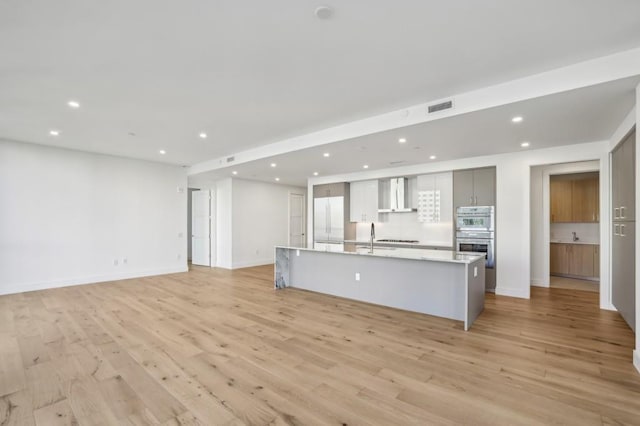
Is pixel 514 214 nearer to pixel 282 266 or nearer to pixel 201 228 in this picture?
pixel 282 266

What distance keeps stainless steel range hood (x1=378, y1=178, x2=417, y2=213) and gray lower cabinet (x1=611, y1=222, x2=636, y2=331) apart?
139 inches

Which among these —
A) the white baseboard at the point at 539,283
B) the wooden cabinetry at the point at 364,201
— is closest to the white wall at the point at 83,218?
the wooden cabinetry at the point at 364,201

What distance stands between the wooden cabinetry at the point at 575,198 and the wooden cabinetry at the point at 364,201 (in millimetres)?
4279

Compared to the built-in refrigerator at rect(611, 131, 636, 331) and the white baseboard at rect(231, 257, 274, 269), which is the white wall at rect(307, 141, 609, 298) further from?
the white baseboard at rect(231, 257, 274, 269)

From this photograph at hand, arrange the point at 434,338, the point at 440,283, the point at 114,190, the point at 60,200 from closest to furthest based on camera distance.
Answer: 1. the point at 434,338
2. the point at 440,283
3. the point at 60,200
4. the point at 114,190

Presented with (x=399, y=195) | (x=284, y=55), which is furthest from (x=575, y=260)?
(x=284, y=55)

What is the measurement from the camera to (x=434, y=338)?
11.3 feet

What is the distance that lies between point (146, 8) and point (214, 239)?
24.2 feet

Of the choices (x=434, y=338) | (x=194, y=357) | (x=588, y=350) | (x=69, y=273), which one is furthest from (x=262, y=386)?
(x=69, y=273)

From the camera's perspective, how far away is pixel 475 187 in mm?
6023

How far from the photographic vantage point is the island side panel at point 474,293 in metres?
3.78

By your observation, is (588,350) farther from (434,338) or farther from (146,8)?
(146,8)

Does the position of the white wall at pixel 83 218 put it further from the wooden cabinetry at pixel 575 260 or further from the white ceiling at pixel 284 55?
the wooden cabinetry at pixel 575 260

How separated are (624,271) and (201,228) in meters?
9.21
